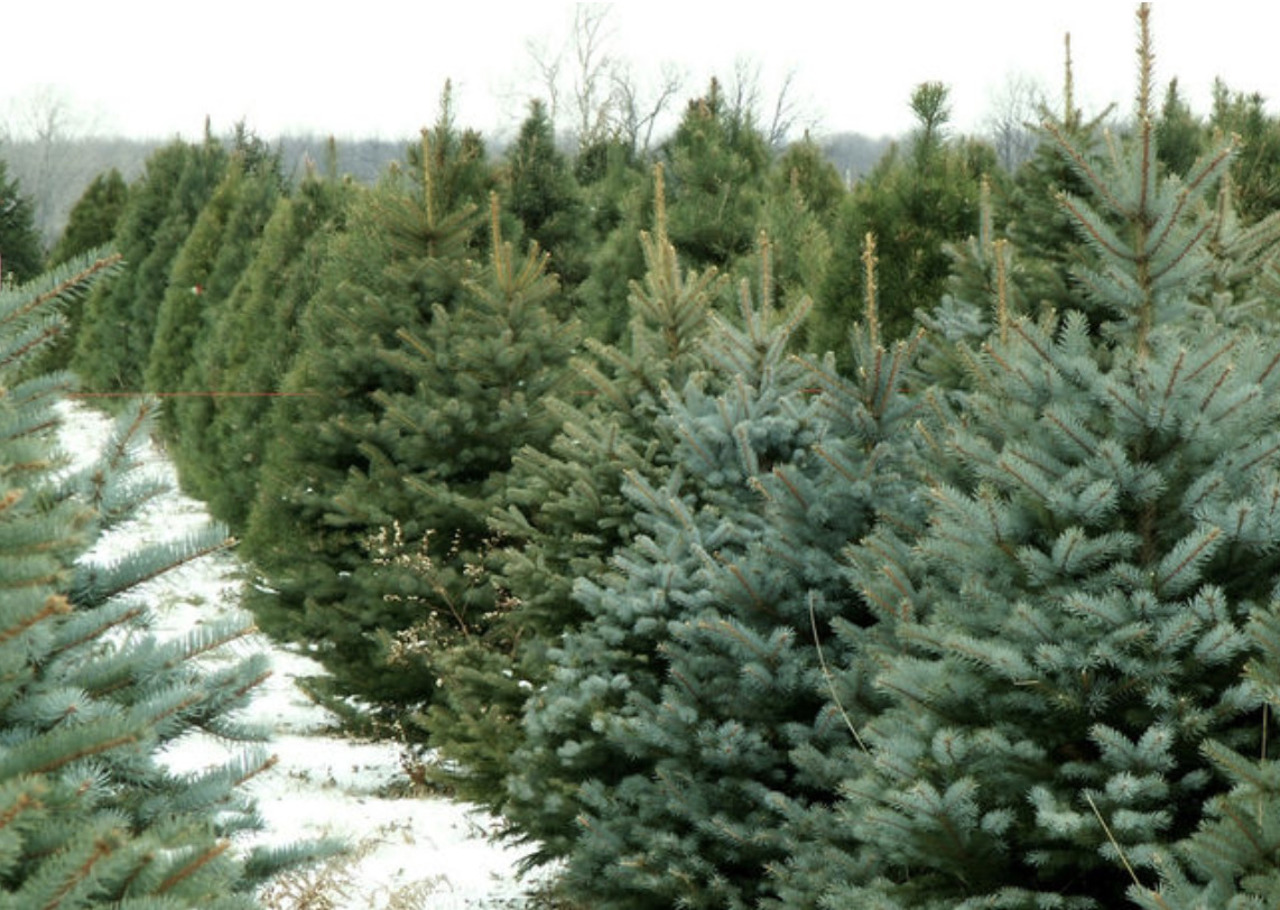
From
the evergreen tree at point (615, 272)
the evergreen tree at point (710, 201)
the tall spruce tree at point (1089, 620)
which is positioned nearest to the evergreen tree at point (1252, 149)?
the evergreen tree at point (710, 201)

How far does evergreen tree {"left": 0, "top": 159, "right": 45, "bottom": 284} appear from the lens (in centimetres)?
2633

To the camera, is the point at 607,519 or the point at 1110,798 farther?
the point at 607,519

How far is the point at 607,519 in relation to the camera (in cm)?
571

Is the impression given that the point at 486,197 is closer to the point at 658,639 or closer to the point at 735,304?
the point at 735,304

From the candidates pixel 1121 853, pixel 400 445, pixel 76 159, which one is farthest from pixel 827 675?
pixel 76 159

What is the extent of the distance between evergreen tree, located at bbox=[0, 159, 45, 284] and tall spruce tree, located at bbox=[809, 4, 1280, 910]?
85.6 ft

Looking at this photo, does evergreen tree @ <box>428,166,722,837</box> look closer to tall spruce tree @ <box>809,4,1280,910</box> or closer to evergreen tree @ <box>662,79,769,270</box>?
tall spruce tree @ <box>809,4,1280,910</box>

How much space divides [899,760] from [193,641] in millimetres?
1588

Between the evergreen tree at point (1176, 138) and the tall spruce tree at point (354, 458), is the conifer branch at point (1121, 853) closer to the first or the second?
the tall spruce tree at point (354, 458)

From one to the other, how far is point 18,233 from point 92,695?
2776cm

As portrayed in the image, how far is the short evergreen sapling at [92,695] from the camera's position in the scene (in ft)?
6.74

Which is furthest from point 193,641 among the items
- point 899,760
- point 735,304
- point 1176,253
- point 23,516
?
point 735,304

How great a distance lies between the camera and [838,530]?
470 centimetres

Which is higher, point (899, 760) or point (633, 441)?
point (633, 441)
